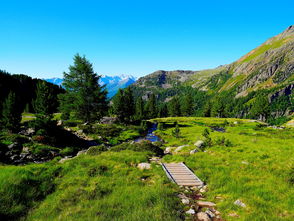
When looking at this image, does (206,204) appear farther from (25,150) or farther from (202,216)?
(25,150)

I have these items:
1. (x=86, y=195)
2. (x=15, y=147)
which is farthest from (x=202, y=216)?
(x=15, y=147)

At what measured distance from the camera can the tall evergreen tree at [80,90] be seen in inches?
1428

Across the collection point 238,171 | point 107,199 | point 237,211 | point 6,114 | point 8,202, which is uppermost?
point 6,114

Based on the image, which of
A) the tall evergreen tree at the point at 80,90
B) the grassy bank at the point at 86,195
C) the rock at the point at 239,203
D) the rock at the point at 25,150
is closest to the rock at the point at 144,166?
the grassy bank at the point at 86,195

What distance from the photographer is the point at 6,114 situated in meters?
30.3

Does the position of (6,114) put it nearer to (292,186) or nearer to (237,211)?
(237,211)

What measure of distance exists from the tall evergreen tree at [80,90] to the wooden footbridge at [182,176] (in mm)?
30456

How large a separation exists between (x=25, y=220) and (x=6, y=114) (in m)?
34.1

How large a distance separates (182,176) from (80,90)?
33173mm

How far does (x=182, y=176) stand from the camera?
10.0m

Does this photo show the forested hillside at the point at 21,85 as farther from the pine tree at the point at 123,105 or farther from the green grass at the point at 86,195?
the green grass at the point at 86,195

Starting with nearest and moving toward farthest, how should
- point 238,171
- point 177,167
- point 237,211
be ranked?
point 237,211 → point 238,171 → point 177,167

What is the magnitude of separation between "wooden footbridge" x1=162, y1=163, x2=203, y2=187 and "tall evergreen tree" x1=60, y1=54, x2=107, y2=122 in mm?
30456

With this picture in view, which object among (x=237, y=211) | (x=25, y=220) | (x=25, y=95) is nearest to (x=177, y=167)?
(x=237, y=211)
